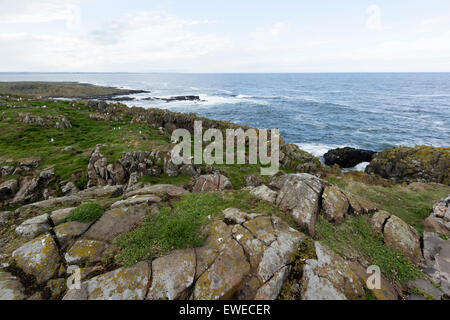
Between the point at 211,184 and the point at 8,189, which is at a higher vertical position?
the point at 8,189

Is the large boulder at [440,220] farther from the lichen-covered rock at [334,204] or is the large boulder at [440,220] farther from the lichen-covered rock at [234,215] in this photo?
the lichen-covered rock at [234,215]

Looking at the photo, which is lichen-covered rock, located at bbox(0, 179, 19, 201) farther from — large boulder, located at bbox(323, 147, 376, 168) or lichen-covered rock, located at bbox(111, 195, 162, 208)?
large boulder, located at bbox(323, 147, 376, 168)

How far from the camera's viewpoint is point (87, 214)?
923cm

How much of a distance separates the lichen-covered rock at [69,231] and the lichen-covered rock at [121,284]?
2.56 meters

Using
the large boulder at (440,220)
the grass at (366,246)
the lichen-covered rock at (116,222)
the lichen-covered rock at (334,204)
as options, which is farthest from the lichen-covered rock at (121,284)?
the large boulder at (440,220)

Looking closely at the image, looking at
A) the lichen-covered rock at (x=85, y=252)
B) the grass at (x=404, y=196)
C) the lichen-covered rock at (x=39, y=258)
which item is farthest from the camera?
the grass at (x=404, y=196)

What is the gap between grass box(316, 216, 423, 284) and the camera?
8266 mm

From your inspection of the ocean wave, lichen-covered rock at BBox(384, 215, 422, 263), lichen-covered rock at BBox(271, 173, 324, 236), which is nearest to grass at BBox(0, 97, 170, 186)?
lichen-covered rock at BBox(271, 173, 324, 236)

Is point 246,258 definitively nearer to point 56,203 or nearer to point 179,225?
point 179,225

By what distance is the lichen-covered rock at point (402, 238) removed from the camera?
9.35m

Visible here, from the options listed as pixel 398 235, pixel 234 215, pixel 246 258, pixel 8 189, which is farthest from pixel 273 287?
pixel 8 189

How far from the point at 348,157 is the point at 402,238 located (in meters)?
35.3

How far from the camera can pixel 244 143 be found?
31.7m
